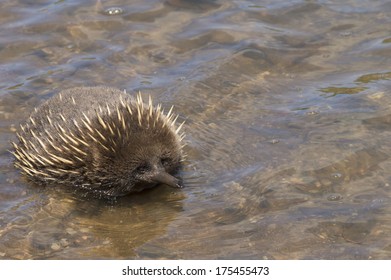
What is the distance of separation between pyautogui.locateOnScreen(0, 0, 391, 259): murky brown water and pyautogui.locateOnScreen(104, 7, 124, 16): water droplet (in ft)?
0.22

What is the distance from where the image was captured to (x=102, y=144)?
6004mm

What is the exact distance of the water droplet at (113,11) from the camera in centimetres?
990

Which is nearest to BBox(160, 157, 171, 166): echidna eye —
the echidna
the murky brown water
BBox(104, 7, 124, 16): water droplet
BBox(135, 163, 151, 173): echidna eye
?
the echidna

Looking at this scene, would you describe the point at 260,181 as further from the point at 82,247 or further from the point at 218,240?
the point at 82,247

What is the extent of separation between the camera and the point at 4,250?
5.58 metres

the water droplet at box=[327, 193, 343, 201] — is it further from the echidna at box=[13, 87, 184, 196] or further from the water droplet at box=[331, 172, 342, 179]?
the echidna at box=[13, 87, 184, 196]

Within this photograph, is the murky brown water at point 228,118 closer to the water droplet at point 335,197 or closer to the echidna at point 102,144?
the water droplet at point 335,197

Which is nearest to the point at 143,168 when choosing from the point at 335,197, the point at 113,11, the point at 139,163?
the point at 139,163

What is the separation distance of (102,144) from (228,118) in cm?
174

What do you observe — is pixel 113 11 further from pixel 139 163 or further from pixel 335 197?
pixel 335 197

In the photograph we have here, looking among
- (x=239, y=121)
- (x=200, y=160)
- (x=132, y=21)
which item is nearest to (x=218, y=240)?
(x=200, y=160)

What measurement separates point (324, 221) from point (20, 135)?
2909 mm

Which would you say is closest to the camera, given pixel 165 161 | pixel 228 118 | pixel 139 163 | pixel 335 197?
pixel 335 197

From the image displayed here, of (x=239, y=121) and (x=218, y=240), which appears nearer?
(x=218, y=240)
